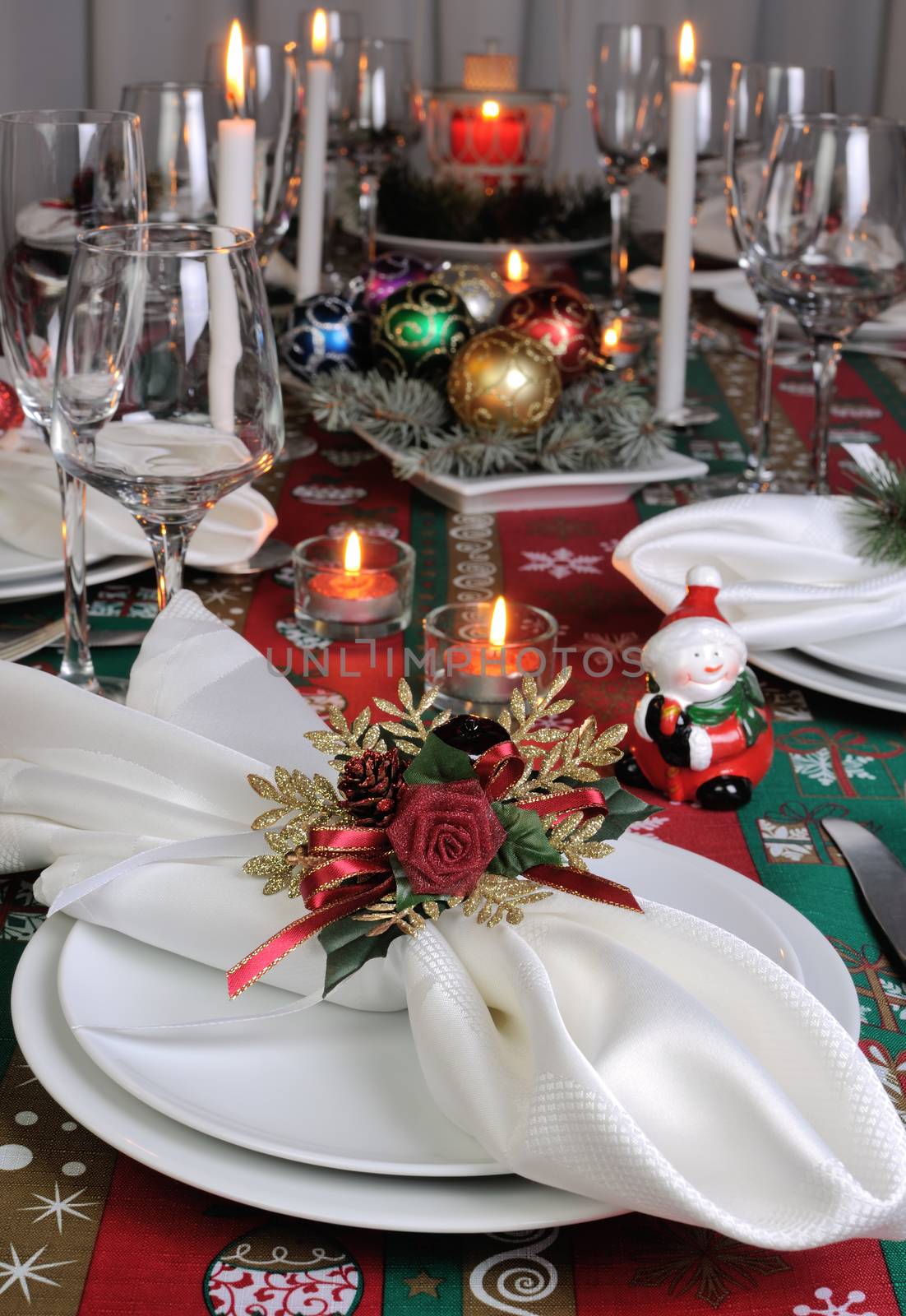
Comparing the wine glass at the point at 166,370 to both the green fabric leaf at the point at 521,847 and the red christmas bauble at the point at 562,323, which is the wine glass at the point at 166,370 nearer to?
the green fabric leaf at the point at 521,847

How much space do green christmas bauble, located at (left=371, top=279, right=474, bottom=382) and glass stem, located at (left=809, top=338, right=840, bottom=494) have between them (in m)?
0.27

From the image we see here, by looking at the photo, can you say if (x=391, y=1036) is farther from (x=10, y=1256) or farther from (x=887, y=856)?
(x=887, y=856)

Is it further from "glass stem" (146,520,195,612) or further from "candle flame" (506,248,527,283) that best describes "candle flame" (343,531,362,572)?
"candle flame" (506,248,527,283)

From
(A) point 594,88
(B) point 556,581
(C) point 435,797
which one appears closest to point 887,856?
(C) point 435,797

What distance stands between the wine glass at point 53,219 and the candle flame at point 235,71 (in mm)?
372

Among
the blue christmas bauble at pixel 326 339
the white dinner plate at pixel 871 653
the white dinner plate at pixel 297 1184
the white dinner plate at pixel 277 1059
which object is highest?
the blue christmas bauble at pixel 326 339

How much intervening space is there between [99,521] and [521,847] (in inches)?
19.2

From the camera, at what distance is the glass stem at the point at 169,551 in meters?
0.71

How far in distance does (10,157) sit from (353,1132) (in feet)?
1.76

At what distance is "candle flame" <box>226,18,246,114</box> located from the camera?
1.10 metres

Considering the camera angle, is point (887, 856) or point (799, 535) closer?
point (887, 856)

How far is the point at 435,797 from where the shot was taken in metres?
0.47

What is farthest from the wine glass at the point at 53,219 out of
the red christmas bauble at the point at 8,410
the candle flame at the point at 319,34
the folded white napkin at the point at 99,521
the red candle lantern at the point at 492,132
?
the red candle lantern at the point at 492,132

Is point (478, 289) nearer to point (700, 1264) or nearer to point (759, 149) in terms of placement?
point (759, 149)
